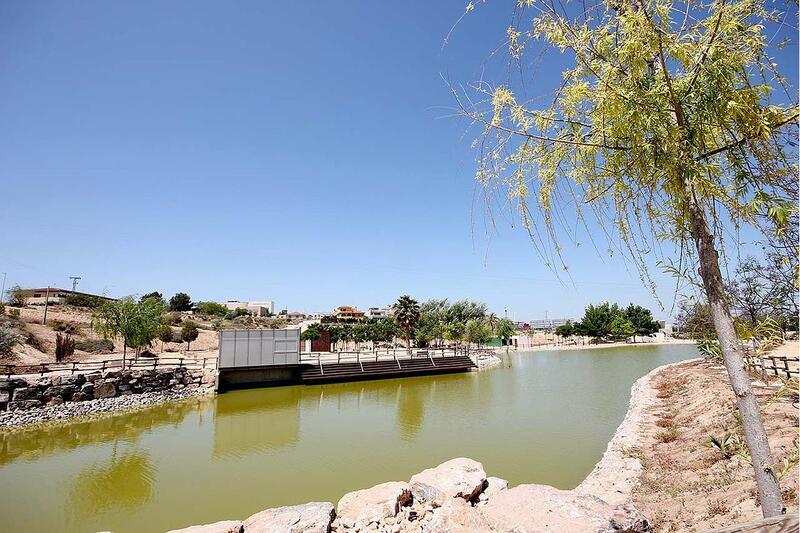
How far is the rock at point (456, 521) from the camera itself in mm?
4605

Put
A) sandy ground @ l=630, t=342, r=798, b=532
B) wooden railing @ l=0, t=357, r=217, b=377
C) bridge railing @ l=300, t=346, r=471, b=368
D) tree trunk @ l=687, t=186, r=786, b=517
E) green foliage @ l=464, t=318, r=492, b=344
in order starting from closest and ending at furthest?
tree trunk @ l=687, t=186, r=786, b=517 < sandy ground @ l=630, t=342, r=798, b=532 < wooden railing @ l=0, t=357, r=217, b=377 < bridge railing @ l=300, t=346, r=471, b=368 < green foliage @ l=464, t=318, r=492, b=344

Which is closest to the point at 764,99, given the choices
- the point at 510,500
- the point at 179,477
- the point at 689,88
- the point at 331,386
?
the point at 689,88

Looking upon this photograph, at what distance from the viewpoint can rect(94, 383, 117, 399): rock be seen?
802 inches

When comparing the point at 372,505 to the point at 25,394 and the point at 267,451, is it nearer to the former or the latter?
the point at 267,451

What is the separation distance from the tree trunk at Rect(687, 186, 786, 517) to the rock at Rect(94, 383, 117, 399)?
25858 mm

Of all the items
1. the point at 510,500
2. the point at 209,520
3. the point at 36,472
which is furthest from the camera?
the point at 36,472

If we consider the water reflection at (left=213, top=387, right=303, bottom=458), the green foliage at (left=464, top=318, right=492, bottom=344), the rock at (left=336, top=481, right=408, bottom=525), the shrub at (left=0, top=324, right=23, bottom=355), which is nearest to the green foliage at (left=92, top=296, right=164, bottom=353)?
the shrub at (left=0, top=324, right=23, bottom=355)

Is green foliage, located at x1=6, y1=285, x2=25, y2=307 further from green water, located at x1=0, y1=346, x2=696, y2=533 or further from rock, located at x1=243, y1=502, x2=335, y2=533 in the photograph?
rock, located at x1=243, y1=502, x2=335, y2=533

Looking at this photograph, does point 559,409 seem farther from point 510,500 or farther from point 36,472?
point 36,472

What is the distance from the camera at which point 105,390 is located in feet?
67.8

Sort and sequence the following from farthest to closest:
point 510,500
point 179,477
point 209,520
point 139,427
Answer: point 139,427 < point 179,477 < point 209,520 < point 510,500

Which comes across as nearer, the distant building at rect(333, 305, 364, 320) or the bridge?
the bridge

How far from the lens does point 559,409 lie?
57.4 feet

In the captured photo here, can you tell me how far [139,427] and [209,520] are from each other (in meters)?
11.3
